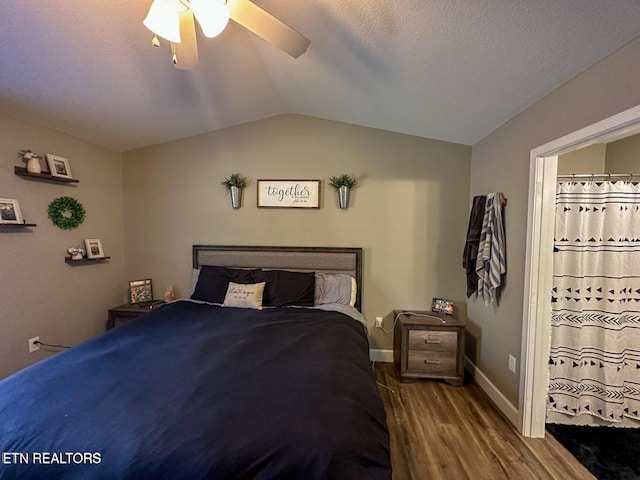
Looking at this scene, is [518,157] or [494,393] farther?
[494,393]

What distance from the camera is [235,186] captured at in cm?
320

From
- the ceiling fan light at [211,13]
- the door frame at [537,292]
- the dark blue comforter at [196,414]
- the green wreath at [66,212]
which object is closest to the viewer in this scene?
the dark blue comforter at [196,414]

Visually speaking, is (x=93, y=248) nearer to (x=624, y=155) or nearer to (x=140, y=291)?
(x=140, y=291)

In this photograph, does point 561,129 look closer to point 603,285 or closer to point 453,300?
point 603,285

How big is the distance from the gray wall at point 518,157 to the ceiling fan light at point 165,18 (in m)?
2.07

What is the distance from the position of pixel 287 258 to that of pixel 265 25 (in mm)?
2184

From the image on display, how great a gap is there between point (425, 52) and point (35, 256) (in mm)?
3422

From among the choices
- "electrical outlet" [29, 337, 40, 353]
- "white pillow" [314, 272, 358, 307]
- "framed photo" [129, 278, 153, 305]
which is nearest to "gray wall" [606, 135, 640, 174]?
"white pillow" [314, 272, 358, 307]

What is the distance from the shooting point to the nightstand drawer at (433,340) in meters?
2.72

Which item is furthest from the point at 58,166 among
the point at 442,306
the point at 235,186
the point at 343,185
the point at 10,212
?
the point at 442,306

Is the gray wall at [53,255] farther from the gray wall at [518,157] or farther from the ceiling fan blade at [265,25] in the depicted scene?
the gray wall at [518,157]

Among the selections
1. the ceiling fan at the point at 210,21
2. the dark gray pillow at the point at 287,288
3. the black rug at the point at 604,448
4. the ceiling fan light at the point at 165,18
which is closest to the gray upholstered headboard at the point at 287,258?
the dark gray pillow at the point at 287,288

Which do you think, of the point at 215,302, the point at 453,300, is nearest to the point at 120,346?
the point at 215,302

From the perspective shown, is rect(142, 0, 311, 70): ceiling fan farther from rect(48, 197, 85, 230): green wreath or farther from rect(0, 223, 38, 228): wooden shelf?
rect(48, 197, 85, 230): green wreath
